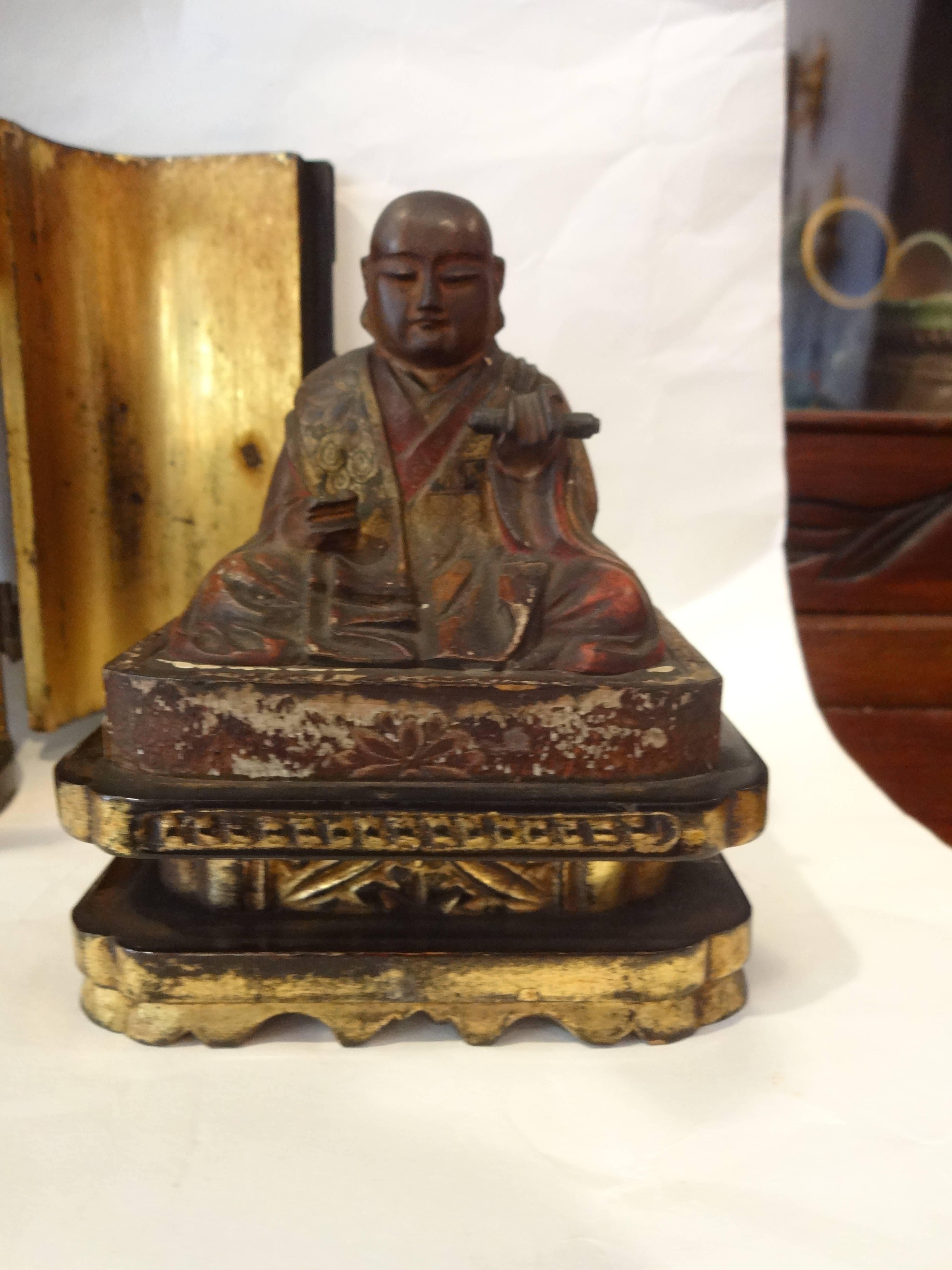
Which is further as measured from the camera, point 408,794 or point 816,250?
point 816,250

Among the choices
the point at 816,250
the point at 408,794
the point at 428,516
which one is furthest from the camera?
the point at 816,250

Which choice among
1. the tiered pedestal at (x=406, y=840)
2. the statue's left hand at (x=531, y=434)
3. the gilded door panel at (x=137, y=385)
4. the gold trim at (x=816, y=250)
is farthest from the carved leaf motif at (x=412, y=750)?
the gold trim at (x=816, y=250)

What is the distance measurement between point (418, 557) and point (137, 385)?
42.7 inches

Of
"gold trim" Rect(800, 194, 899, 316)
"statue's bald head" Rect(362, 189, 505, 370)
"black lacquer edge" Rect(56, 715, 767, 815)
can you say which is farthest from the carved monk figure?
"gold trim" Rect(800, 194, 899, 316)

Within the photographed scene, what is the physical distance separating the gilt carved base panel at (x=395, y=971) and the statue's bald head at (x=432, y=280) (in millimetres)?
764

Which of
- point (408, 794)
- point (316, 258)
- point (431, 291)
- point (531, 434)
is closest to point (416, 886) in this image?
point (408, 794)

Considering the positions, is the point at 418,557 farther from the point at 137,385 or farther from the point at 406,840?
the point at 137,385

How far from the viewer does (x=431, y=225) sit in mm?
Answer: 1402

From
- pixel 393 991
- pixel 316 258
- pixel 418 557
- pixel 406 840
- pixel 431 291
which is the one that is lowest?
pixel 393 991

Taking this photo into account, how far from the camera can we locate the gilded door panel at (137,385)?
2.05 meters

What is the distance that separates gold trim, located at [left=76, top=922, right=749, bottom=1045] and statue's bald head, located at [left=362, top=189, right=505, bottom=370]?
2.65ft

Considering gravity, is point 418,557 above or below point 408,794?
above

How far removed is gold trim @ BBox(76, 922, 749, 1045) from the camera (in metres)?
1.29

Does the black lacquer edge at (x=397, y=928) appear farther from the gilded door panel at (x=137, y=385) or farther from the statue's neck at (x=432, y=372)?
the gilded door panel at (x=137, y=385)
